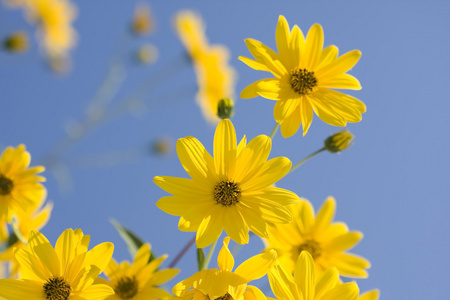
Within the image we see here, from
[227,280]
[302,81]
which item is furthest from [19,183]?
[302,81]

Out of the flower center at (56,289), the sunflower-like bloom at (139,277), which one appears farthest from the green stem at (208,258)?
the flower center at (56,289)

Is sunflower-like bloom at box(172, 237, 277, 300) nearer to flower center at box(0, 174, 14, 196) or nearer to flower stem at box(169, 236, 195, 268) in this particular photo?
flower stem at box(169, 236, 195, 268)

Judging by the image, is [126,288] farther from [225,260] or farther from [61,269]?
[225,260]

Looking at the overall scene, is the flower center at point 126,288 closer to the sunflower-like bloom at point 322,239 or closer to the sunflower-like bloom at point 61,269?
the sunflower-like bloom at point 61,269

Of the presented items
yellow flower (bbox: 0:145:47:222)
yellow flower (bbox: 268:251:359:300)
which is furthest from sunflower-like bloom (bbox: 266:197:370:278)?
yellow flower (bbox: 0:145:47:222)

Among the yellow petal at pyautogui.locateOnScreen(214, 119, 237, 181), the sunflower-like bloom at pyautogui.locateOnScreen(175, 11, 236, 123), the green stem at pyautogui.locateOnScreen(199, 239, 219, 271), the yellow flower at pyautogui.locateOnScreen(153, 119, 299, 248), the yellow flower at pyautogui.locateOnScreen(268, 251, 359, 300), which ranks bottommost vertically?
the yellow flower at pyautogui.locateOnScreen(268, 251, 359, 300)
